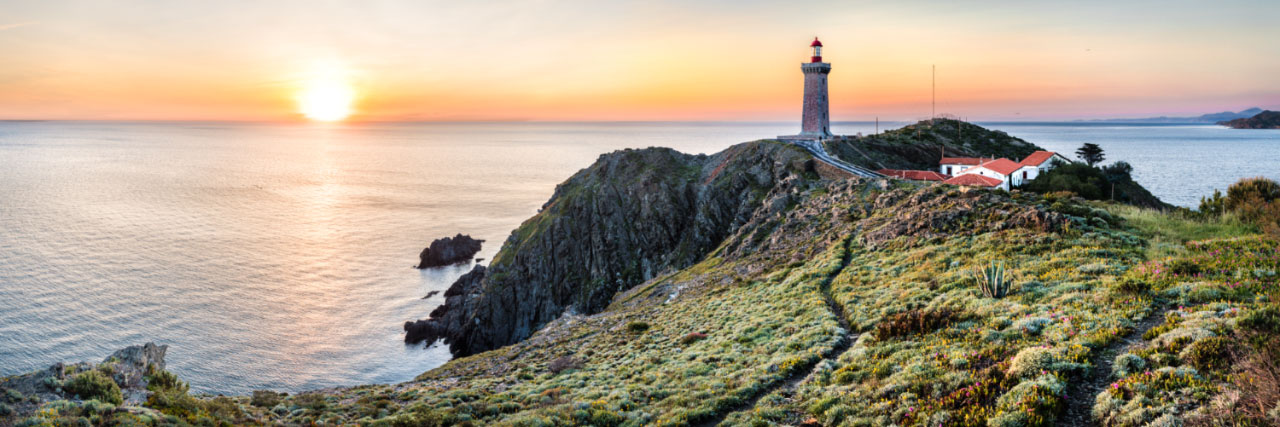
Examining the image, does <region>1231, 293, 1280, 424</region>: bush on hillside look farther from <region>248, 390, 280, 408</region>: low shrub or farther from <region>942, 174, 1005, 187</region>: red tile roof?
<region>942, 174, 1005, 187</region>: red tile roof

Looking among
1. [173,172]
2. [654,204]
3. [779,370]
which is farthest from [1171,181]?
[173,172]

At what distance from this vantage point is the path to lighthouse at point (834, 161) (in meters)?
57.3

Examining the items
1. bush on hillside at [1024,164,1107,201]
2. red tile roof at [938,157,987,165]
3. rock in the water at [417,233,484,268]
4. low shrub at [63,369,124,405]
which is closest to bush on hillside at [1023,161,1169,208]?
bush on hillside at [1024,164,1107,201]

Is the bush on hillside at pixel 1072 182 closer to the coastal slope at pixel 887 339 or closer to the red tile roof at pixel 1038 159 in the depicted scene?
the red tile roof at pixel 1038 159

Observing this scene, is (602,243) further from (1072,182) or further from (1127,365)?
(1127,365)

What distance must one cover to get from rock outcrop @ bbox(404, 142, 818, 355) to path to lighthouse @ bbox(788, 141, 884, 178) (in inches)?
88.3

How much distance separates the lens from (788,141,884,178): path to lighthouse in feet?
188

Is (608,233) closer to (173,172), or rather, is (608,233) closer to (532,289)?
(532,289)

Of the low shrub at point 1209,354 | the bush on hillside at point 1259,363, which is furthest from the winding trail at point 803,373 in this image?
the bush on hillside at point 1259,363

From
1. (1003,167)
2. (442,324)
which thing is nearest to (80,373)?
(442,324)

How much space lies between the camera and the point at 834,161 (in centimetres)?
6378

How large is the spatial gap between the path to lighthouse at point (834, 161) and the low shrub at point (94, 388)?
2123 inches

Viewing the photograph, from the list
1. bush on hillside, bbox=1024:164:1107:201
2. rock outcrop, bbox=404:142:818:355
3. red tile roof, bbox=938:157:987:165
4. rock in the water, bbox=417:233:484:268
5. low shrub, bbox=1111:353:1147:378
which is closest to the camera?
low shrub, bbox=1111:353:1147:378

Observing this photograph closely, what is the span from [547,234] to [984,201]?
4709 cm
